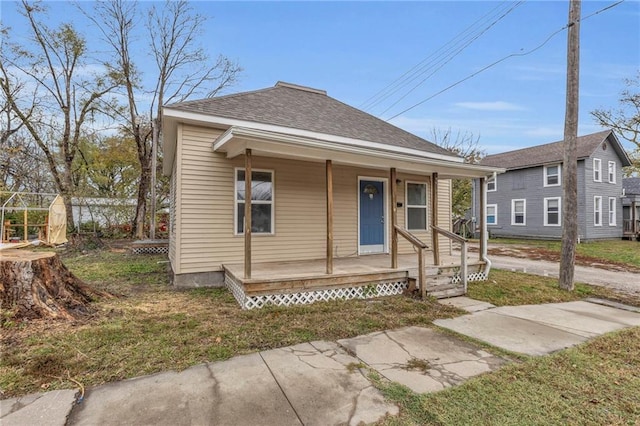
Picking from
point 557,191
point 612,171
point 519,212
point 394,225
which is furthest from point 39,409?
point 612,171

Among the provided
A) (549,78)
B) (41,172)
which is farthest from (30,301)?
(41,172)

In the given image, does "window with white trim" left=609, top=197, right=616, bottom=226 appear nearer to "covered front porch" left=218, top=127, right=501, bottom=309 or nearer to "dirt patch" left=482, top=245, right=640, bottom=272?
"dirt patch" left=482, top=245, right=640, bottom=272

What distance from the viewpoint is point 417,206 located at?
8.59 meters

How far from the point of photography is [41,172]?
62.3 ft

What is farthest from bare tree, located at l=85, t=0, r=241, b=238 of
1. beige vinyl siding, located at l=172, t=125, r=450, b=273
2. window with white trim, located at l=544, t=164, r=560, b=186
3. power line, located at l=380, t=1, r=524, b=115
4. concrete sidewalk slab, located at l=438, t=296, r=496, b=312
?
window with white trim, located at l=544, t=164, r=560, b=186

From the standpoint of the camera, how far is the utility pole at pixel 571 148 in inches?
250

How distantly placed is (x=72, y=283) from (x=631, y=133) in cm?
2925

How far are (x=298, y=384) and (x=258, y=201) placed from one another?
4.42 m

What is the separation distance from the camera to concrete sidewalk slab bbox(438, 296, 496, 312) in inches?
199

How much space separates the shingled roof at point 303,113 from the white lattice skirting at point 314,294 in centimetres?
345

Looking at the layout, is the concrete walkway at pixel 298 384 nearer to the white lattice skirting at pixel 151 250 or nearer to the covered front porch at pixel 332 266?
the covered front porch at pixel 332 266

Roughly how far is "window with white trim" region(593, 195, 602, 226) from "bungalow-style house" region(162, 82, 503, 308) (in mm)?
15355

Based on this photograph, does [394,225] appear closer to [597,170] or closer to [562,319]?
[562,319]

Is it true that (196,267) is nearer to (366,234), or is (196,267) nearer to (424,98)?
(366,234)
